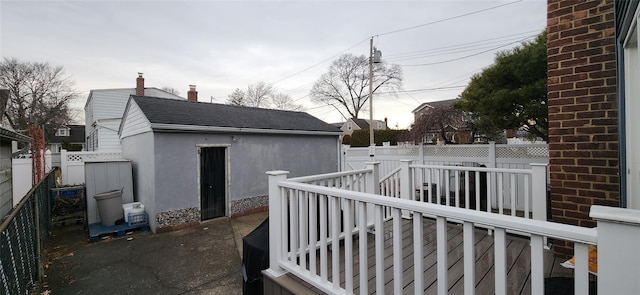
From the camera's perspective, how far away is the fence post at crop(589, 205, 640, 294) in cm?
88

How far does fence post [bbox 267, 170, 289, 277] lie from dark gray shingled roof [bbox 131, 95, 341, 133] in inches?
182

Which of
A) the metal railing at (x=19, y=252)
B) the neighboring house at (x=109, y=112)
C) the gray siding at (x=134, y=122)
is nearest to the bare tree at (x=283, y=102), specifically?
the neighboring house at (x=109, y=112)

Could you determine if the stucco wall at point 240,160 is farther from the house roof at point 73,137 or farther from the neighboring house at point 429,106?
the house roof at point 73,137

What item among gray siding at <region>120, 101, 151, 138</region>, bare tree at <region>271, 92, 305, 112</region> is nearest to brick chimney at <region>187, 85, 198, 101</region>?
gray siding at <region>120, 101, 151, 138</region>

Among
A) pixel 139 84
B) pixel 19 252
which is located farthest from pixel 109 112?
pixel 19 252

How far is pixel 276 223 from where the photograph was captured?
2762 millimetres

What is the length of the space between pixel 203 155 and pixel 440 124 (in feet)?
25.8

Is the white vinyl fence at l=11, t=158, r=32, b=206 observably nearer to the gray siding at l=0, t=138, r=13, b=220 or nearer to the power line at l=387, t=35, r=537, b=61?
the gray siding at l=0, t=138, r=13, b=220

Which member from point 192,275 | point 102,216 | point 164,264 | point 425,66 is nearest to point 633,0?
point 192,275

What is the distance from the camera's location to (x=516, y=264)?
8.82 ft

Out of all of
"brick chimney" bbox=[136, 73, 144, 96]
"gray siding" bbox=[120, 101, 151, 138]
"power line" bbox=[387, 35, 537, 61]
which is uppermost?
"power line" bbox=[387, 35, 537, 61]

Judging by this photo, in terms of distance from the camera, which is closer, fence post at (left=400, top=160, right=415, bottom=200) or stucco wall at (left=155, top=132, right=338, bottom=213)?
fence post at (left=400, top=160, right=415, bottom=200)

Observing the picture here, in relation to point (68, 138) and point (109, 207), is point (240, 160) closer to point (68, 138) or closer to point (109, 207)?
point (109, 207)

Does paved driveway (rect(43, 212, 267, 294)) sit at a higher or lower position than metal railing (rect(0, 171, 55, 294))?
lower
